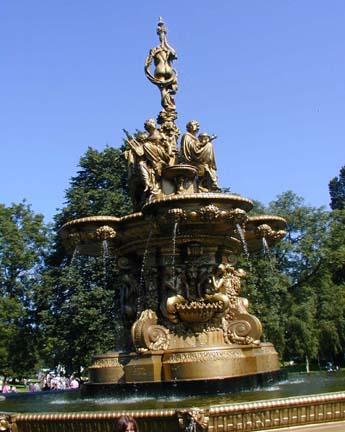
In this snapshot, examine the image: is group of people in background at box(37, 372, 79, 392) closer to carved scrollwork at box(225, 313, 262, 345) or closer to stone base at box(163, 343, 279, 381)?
carved scrollwork at box(225, 313, 262, 345)

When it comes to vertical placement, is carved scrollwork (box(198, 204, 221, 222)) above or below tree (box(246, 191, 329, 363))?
below

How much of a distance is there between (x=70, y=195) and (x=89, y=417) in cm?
2568

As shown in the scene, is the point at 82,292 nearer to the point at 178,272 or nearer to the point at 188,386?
the point at 178,272

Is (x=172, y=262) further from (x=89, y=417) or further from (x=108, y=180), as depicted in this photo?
(x=108, y=180)

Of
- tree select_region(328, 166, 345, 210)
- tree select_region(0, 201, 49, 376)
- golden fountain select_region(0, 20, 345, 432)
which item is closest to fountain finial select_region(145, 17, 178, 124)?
golden fountain select_region(0, 20, 345, 432)

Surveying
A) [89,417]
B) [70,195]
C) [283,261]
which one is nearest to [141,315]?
[89,417]

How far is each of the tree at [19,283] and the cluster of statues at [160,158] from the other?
20975 mm

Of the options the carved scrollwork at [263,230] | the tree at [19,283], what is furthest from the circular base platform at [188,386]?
the tree at [19,283]

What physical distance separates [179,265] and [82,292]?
55.1ft

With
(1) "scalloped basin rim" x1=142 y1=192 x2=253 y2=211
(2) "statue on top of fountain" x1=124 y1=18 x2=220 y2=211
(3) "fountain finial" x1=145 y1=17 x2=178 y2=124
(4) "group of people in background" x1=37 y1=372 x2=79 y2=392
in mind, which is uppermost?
(3) "fountain finial" x1=145 y1=17 x2=178 y2=124

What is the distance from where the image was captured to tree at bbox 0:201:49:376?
33.2 meters

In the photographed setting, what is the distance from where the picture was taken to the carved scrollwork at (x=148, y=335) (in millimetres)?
11312

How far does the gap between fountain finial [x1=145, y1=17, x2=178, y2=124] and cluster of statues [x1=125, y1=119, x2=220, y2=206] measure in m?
1.15

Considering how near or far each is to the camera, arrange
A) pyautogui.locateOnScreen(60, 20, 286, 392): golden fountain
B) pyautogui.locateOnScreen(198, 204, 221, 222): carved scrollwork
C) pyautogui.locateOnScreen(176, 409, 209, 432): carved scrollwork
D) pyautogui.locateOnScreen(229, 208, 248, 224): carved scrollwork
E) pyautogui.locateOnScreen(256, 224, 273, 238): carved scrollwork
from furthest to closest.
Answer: pyautogui.locateOnScreen(256, 224, 273, 238): carved scrollwork → pyautogui.locateOnScreen(229, 208, 248, 224): carved scrollwork → pyautogui.locateOnScreen(198, 204, 221, 222): carved scrollwork → pyautogui.locateOnScreen(60, 20, 286, 392): golden fountain → pyautogui.locateOnScreen(176, 409, 209, 432): carved scrollwork
